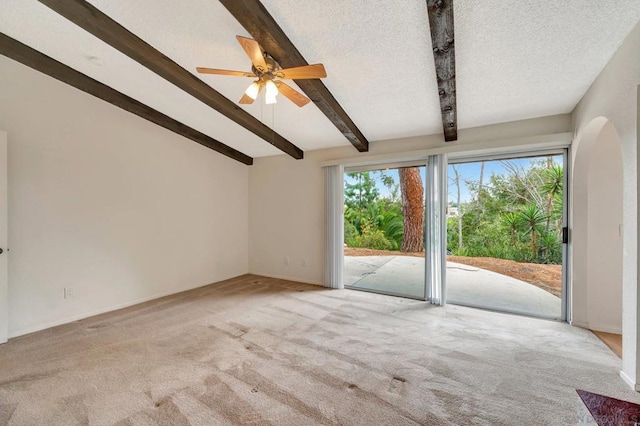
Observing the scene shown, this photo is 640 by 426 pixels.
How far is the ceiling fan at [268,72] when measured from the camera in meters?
1.85

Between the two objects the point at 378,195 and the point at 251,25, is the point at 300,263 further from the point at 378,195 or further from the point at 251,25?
the point at 251,25

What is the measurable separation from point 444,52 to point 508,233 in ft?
8.71

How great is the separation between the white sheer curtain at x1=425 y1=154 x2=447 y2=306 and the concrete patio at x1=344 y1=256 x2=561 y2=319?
0.31 meters

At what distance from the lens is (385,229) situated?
412 cm

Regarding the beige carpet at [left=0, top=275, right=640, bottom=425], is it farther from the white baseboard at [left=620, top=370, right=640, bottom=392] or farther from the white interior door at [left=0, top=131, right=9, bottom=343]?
the white interior door at [left=0, top=131, right=9, bottom=343]

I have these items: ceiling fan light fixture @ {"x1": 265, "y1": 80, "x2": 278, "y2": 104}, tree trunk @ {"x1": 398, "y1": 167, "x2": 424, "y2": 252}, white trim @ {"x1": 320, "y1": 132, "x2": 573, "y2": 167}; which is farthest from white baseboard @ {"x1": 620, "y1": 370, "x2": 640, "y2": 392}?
ceiling fan light fixture @ {"x1": 265, "y1": 80, "x2": 278, "y2": 104}

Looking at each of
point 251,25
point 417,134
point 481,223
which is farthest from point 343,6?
point 481,223

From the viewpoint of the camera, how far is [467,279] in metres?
3.78

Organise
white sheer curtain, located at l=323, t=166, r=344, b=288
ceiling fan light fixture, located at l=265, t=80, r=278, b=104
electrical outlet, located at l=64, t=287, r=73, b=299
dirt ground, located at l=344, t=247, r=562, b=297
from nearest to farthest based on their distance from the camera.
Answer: ceiling fan light fixture, located at l=265, t=80, r=278, b=104
electrical outlet, located at l=64, t=287, r=73, b=299
dirt ground, located at l=344, t=247, r=562, b=297
white sheer curtain, located at l=323, t=166, r=344, b=288

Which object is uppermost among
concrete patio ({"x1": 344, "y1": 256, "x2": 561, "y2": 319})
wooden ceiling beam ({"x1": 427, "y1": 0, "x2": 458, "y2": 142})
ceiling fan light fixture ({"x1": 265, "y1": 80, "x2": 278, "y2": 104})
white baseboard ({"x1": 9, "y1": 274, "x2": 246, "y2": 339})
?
wooden ceiling beam ({"x1": 427, "y1": 0, "x2": 458, "y2": 142})

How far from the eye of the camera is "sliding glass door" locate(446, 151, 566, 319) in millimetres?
3211

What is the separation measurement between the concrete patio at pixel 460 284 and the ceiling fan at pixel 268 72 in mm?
2935

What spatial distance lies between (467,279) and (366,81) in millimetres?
3144

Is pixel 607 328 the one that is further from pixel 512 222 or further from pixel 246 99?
pixel 246 99
